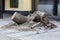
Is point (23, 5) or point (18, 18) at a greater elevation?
point (23, 5)

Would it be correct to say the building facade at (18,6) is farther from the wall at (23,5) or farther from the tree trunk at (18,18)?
the tree trunk at (18,18)

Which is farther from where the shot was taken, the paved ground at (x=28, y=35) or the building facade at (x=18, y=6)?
the building facade at (x=18, y=6)

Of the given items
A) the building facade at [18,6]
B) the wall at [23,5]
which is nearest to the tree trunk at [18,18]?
the building facade at [18,6]

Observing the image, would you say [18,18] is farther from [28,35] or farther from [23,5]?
[23,5]

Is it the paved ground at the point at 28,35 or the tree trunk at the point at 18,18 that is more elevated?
the tree trunk at the point at 18,18

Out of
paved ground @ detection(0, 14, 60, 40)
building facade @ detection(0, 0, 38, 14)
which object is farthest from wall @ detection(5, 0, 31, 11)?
paved ground @ detection(0, 14, 60, 40)

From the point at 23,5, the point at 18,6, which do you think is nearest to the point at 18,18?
the point at 23,5

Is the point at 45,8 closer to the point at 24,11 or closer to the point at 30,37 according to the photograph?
the point at 24,11

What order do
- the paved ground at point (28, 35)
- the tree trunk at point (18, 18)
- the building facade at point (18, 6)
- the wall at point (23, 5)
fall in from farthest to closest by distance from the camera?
the wall at point (23, 5) < the building facade at point (18, 6) < the tree trunk at point (18, 18) < the paved ground at point (28, 35)

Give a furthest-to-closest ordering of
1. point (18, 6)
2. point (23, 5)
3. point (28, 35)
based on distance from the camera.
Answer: point (18, 6) < point (23, 5) < point (28, 35)

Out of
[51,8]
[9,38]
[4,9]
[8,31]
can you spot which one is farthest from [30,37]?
[4,9]

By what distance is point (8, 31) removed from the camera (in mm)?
10406

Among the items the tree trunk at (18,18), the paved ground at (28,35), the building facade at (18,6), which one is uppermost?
the building facade at (18,6)

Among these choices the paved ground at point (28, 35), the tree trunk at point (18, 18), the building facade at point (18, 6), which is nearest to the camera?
the paved ground at point (28, 35)
